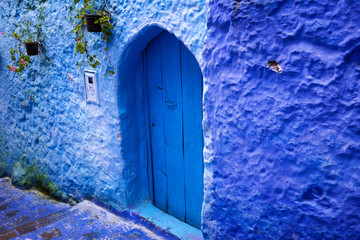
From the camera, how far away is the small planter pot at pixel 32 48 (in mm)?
4055

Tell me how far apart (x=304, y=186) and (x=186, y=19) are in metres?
1.40

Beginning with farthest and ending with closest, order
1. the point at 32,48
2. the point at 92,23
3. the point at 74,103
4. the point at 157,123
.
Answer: the point at 32,48, the point at 74,103, the point at 157,123, the point at 92,23

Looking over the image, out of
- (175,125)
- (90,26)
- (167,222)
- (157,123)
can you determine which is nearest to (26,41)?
(90,26)

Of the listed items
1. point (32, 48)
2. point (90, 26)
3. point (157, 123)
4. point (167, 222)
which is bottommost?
point (167, 222)

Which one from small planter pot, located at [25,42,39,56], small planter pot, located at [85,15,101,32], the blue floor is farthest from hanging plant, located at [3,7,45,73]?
the blue floor

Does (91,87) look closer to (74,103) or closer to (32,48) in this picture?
(74,103)

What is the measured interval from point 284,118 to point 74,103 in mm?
2691

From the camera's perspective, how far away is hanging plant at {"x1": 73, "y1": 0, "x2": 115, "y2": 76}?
10.1ft

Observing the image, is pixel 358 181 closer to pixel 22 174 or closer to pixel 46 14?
pixel 46 14

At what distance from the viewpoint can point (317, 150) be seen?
5.67 ft

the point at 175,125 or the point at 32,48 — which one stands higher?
the point at 32,48

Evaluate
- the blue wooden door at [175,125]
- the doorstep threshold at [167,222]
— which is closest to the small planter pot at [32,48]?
the blue wooden door at [175,125]

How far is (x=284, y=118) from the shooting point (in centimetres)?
183

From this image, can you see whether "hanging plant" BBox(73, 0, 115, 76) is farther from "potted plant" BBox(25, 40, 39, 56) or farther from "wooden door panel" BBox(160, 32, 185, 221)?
"potted plant" BBox(25, 40, 39, 56)
